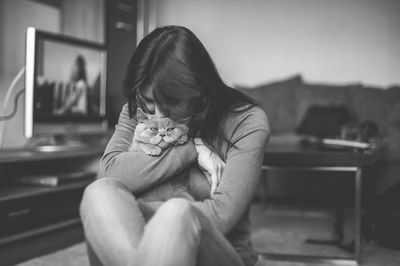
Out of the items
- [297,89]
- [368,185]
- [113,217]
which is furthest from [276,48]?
[113,217]

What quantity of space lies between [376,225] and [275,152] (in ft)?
2.35

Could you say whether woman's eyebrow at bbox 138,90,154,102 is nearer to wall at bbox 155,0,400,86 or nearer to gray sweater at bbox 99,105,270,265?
gray sweater at bbox 99,105,270,265

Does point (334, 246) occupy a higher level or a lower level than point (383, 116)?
lower

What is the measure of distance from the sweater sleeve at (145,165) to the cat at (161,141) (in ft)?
0.06

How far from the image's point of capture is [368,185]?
257 cm

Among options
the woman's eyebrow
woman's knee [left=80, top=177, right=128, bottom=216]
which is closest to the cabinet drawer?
the woman's eyebrow

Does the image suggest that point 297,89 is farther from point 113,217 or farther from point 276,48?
point 113,217

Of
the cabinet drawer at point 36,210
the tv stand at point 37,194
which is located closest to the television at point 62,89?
the tv stand at point 37,194

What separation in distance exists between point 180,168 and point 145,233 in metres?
0.33

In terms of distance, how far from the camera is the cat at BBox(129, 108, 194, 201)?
1.21m

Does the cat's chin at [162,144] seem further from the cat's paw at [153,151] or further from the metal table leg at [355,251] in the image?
the metal table leg at [355,251]

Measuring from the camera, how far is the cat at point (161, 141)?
1207mm

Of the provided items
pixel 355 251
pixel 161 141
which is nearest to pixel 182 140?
pixel 161 141

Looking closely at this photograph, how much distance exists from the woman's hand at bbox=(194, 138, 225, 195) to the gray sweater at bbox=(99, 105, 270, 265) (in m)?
0.02
